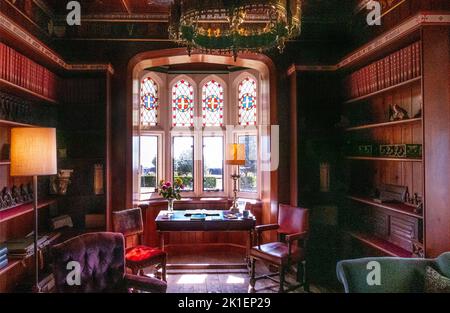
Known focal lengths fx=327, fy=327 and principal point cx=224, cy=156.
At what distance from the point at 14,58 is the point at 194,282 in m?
2.97

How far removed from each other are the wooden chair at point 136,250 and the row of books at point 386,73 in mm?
2890

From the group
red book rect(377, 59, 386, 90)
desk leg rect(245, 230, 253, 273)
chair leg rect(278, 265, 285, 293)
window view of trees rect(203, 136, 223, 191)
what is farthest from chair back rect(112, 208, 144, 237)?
red book rect(377, 59, 386, 90)

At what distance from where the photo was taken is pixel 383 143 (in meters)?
3.62

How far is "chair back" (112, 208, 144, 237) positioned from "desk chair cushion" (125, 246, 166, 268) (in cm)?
23

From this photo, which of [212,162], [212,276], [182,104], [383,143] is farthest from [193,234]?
[383,143]

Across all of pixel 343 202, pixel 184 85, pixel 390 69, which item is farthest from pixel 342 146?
pixel 184 85

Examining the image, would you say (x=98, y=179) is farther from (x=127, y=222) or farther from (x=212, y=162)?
(x=212, y=162)

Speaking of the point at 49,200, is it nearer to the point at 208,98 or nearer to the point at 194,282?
the point at 194,282

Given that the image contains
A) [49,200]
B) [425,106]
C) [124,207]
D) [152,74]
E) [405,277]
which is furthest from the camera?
[152,74]

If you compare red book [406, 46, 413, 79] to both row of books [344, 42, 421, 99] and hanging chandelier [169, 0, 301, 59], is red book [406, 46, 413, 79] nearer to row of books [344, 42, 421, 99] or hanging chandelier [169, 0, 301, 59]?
row of books [344, 42, 421, 99]

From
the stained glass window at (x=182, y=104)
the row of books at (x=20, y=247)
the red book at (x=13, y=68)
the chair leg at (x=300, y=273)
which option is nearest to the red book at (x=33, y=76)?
the red book at (x=13, y=68)

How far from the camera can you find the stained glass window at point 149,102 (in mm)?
A: 5293

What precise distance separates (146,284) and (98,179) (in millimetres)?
2029

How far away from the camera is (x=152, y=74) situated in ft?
17.5
